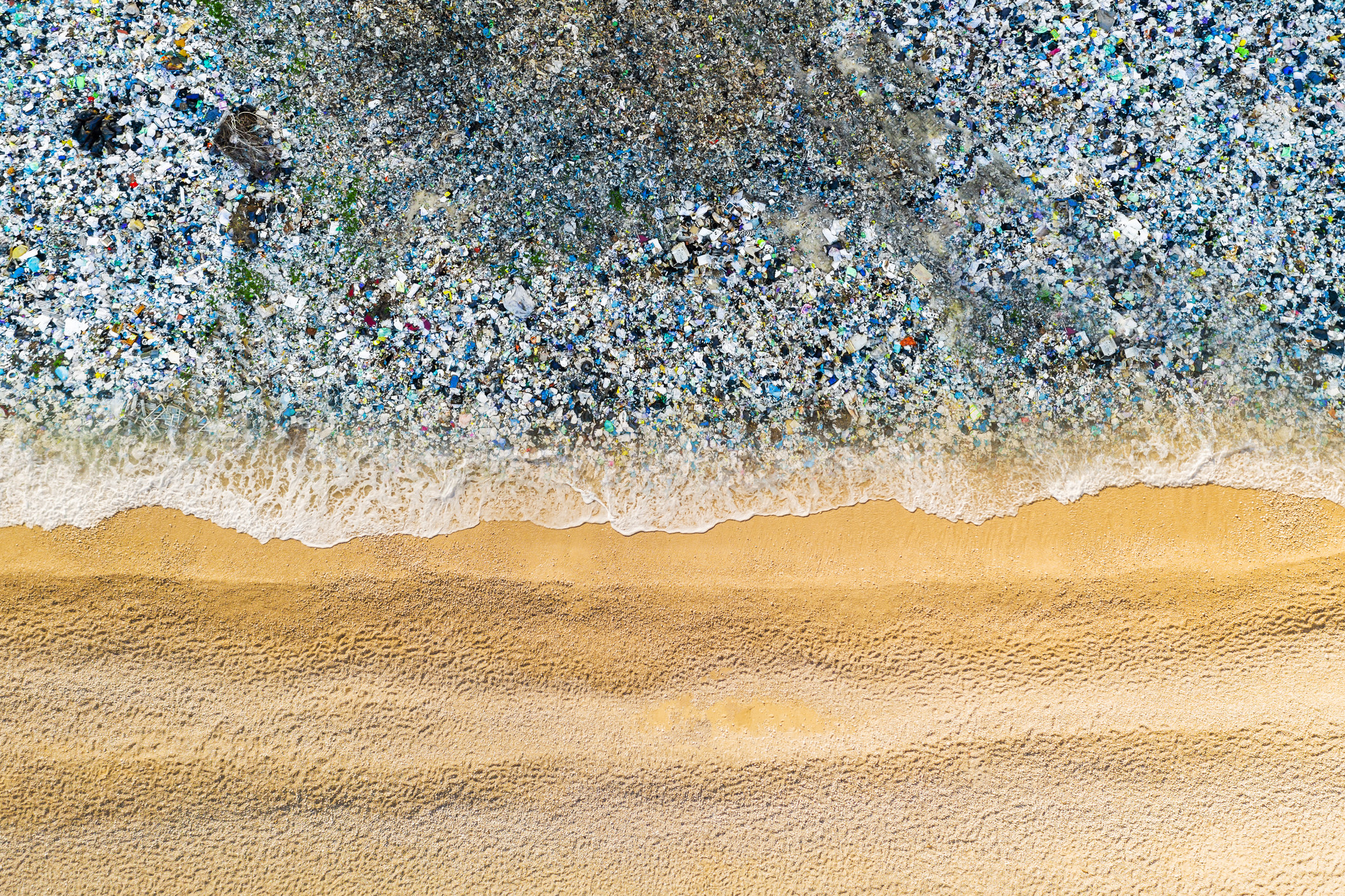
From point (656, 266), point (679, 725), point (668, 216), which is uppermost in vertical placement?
point (668, 216)

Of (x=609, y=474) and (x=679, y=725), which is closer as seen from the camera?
(x=679, y=725)

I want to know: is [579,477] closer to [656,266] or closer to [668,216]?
[656,266]

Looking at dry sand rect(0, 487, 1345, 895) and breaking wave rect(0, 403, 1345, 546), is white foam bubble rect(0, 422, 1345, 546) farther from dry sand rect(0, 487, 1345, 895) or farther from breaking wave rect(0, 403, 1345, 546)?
dry sand rect(0, 487, 1345, 895)

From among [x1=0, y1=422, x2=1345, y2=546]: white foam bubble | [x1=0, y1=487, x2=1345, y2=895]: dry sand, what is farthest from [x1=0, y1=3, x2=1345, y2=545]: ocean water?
[x1=0, y1=487, x2=1345, y2=895]: dry sand

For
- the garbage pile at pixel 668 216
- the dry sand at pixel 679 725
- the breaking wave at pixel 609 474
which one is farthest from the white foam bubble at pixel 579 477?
the dry sand at pixel 679 725

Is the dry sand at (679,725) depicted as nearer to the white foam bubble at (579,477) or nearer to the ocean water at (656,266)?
the white foam bubble at (579,477)

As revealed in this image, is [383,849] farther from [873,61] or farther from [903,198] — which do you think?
[873,61]

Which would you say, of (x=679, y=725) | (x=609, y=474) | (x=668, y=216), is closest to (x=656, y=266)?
(x=668, y=216)
